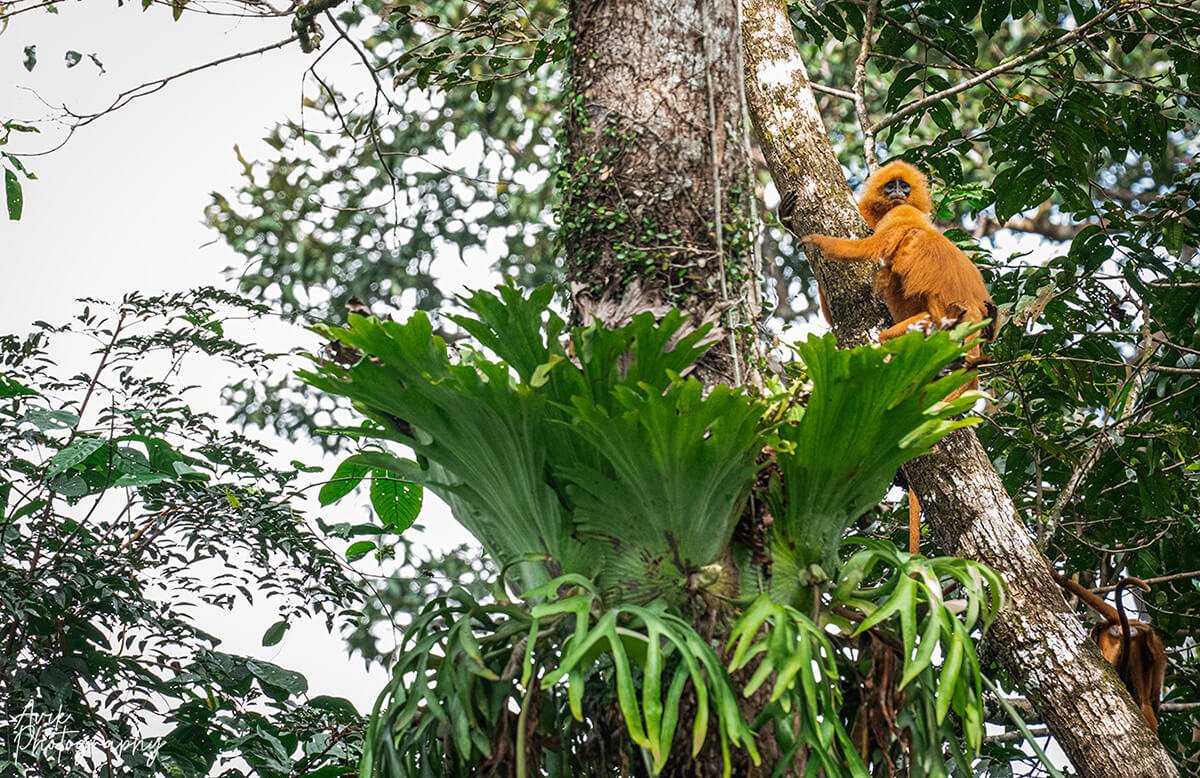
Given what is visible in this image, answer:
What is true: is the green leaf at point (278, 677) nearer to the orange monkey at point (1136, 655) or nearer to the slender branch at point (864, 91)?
the orange monkey at point (1136, 655)

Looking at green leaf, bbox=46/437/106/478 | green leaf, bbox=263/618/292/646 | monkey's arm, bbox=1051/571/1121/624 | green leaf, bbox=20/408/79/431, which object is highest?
green leaf, bbox=20/408/79/431

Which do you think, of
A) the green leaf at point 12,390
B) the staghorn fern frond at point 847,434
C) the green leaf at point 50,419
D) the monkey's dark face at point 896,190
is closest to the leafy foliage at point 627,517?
the staghorn fern frond at point 847,434

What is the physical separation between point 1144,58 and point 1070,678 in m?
6.85

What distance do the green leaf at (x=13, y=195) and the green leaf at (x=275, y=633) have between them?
1205 millimetres

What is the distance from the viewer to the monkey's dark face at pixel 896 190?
3672 mm

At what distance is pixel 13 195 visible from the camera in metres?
2.82

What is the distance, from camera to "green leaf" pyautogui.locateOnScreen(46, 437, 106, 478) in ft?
7.39

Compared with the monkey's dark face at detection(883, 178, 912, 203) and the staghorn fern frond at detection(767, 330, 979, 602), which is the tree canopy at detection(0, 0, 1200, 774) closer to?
the staghorn fern frond at detection(767, 330, 979, 602)

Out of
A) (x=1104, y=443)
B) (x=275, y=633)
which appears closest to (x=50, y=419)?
(x=275, y=633)

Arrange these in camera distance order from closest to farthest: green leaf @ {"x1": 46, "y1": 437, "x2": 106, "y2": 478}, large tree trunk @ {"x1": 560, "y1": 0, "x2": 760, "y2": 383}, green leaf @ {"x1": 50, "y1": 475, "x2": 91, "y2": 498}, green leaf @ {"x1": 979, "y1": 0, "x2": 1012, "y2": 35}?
1. large tree trunk @ {"x1": 560, "y1": 0, "x2": 760, "y2": 383}
2. green leaf @ {"x1": 46, "y1": 437, "x2": 106, "y2": 478}
3. green leaf @ {"x1": 50, "y1": 475, "x2": 91, "y2": 498}
4. green leaf @ {"x1": 979, "y1": 0, "x2": 1012, "y2": 35}

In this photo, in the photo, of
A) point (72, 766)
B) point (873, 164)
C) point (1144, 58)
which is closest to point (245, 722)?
point (72, 766)

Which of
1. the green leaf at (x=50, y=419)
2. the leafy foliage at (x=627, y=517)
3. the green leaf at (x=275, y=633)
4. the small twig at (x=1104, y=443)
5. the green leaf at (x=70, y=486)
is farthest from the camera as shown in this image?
the small twig at (x=1104, y=443)

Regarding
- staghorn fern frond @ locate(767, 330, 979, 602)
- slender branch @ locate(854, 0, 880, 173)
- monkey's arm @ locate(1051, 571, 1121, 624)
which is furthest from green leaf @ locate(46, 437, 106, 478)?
monkey's arm @ locate(1051, 571, 1121, 624)

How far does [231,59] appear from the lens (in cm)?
280
